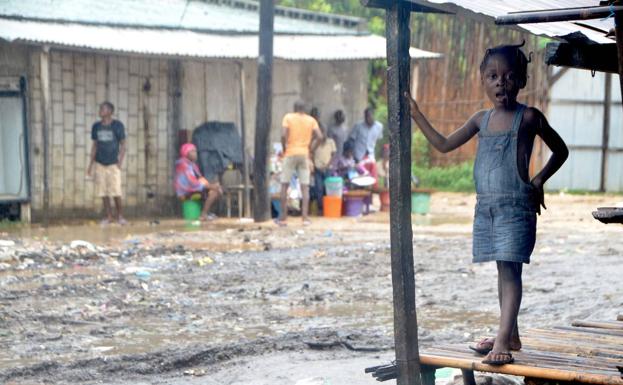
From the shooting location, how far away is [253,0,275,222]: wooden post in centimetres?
1673

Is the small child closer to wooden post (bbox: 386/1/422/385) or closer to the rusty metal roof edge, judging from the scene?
wooden post (bbox: 386/1/422/385)

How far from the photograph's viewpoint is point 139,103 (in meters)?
18.0

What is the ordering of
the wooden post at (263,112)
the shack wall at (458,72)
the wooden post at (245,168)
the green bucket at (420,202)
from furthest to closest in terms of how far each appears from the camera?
the shack wall at (458,72) → the green bucket at (420,202) → the wooden post at (245,168) → the wooden post at (263,112)

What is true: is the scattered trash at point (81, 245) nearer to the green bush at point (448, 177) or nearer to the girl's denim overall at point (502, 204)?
the girl's denim overall at point (502, 204)

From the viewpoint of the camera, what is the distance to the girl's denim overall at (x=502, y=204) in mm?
5094

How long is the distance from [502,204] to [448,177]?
61.4ft

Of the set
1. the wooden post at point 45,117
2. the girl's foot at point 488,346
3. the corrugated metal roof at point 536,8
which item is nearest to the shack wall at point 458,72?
the wooden post at point 45,117

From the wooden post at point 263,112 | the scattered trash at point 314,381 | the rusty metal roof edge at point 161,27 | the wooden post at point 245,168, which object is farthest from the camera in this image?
the wooden post at point 245,168

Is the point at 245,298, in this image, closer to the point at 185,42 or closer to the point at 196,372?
the point at 196,372

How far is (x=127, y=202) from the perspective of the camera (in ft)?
59.3

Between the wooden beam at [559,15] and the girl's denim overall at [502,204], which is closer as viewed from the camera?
the wooden beam at [559,15]

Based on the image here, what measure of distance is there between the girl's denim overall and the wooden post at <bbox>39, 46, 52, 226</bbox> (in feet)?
37.4

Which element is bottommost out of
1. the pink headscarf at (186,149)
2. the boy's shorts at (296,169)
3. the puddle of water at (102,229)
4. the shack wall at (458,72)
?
the puddle of water at (102,229)

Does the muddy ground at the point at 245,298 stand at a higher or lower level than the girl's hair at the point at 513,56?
lower
